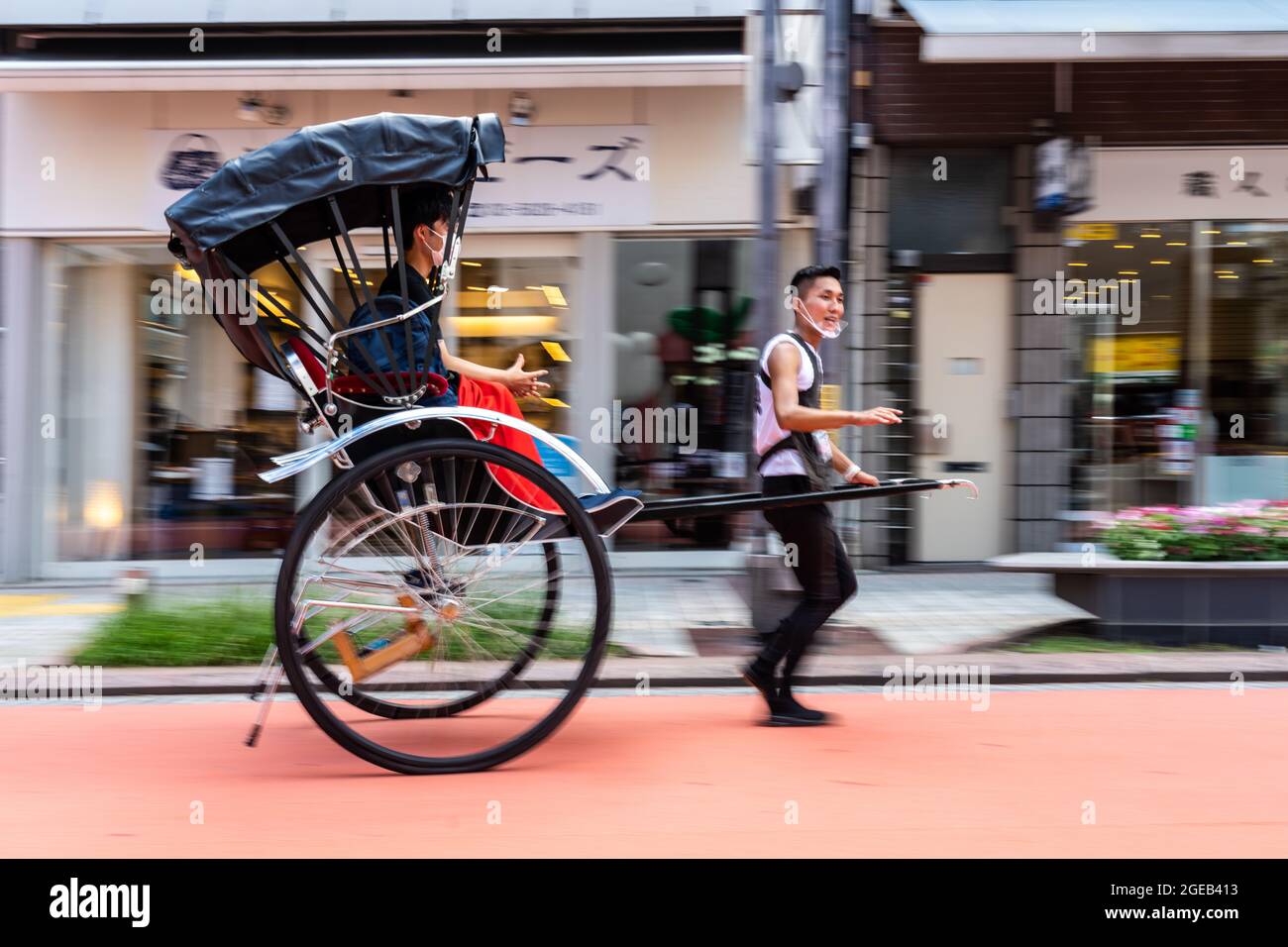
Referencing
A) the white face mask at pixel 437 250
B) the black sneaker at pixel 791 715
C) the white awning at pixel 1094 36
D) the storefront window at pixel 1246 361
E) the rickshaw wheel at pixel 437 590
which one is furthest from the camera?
the storefront window at pixel 1246 361

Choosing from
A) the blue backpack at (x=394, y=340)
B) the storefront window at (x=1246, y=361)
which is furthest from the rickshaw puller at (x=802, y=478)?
the storefront window at (x=1246, y=361)

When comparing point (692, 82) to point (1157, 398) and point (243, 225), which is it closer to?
point (1157, 398)

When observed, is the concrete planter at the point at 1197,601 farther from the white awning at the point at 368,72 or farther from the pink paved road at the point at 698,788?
the white awning at the point at 368,72

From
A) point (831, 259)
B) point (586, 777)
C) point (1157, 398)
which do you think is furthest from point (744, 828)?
point (1157, 398)

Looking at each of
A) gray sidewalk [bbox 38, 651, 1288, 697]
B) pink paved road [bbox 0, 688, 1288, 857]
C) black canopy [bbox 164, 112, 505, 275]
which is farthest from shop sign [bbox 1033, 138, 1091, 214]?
black canopy [bbox 164, 112, 505, 275]

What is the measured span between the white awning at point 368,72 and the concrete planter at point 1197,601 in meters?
4.88

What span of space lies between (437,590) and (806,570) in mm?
1513

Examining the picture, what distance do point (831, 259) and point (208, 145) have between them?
598 cm

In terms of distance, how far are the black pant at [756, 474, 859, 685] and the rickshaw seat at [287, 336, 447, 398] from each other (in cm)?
140

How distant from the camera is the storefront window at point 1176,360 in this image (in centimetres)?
1014

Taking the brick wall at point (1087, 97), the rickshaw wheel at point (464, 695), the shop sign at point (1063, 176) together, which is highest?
the brick wall at point (1087, 97)

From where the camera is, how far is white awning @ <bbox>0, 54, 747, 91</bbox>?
9.09 meters

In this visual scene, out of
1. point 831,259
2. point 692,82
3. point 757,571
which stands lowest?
point 757,571

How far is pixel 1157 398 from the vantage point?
402 inches
